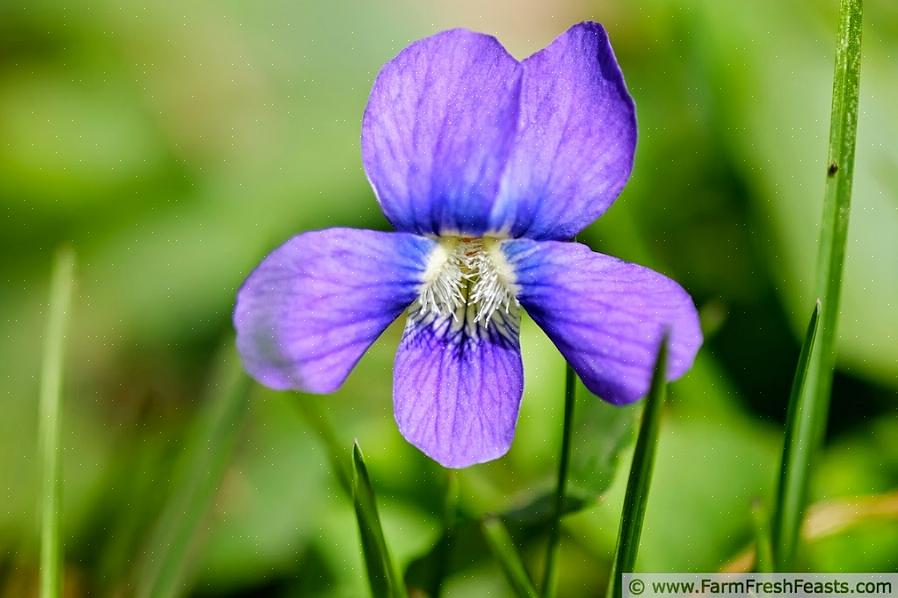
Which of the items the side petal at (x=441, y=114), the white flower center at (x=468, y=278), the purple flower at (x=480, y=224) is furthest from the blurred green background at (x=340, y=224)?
the side petal at (x=441, y=114)

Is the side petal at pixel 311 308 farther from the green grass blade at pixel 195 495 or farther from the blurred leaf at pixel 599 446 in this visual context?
the blurred leaf at pixel 599 446

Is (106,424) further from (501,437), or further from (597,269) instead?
(597,269)

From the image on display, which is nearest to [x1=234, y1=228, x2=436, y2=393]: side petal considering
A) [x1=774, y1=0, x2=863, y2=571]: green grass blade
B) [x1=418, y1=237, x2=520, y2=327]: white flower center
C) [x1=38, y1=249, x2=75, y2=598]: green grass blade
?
[x1=418, y1=237, x2=520, y2=327]: white flower center

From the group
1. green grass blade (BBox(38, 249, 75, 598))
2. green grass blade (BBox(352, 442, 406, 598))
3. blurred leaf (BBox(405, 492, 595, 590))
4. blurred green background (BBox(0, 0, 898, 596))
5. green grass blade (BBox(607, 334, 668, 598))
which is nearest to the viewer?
green grass blade (BBox(607, 334, 668, 598))

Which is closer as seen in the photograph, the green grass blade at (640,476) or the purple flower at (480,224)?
the green grass blade at (640,476)

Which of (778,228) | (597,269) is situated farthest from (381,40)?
(597,269)

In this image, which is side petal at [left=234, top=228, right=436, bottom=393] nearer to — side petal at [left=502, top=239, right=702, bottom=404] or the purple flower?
the purple flower

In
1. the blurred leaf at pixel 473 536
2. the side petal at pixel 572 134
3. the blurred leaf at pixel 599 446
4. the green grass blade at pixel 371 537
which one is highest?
the side petal at pixel 572 134
